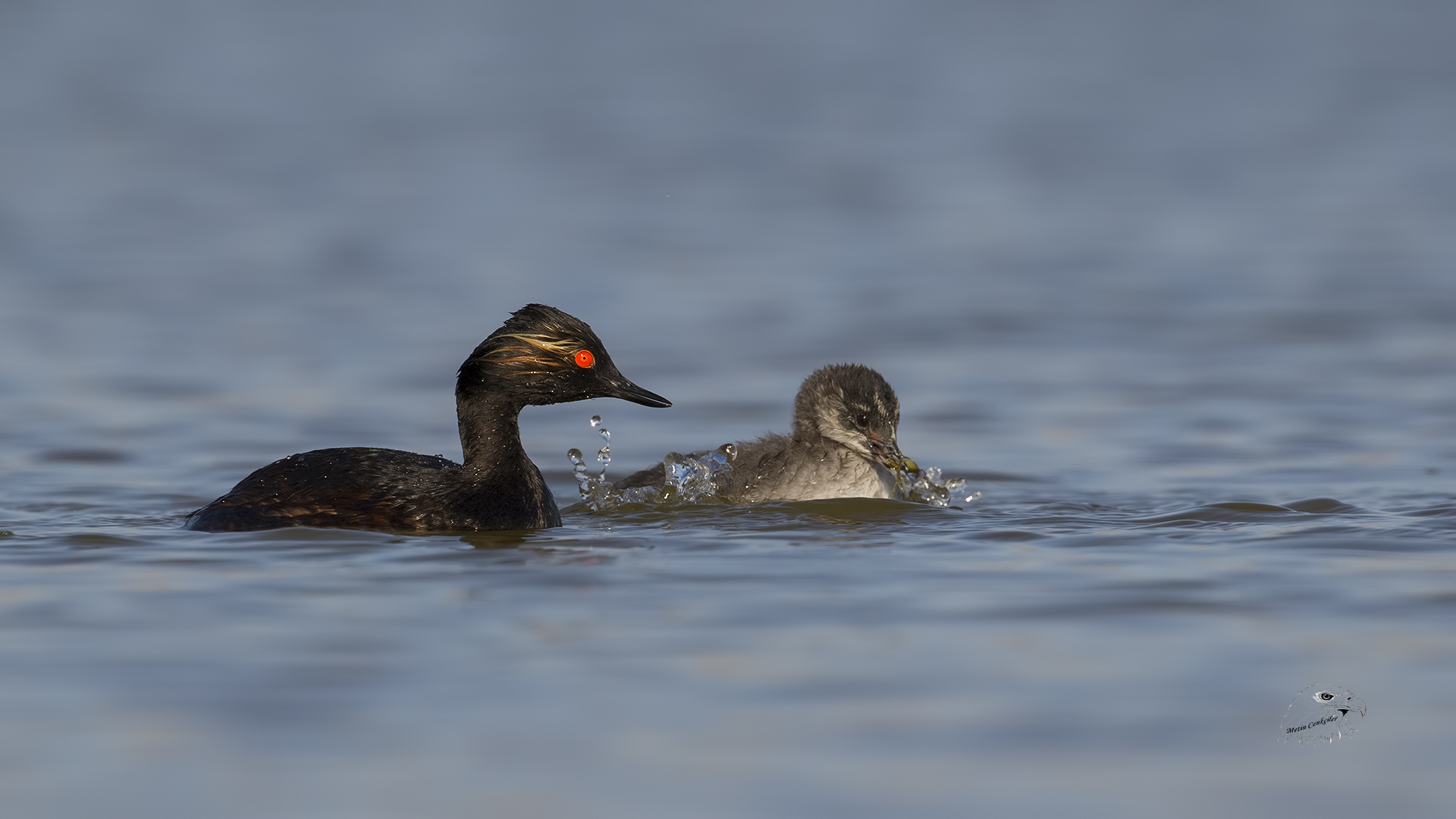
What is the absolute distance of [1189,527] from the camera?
9477mm

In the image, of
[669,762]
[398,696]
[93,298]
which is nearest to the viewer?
[669,762]

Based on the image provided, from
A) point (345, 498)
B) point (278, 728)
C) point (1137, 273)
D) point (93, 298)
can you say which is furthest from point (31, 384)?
point (1137, 273)

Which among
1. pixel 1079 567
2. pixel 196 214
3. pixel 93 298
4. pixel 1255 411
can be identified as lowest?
pixel 1079 567

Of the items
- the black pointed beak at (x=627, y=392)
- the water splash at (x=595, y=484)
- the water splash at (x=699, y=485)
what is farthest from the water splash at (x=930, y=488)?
the water splash at (x=595, y=484)

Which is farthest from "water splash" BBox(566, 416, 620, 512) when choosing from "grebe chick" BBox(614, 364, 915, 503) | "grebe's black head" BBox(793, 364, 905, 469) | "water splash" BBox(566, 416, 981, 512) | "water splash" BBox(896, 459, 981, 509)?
"water splash" BBox(896, 459, 981, 509)

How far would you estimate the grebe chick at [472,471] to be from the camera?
925cm

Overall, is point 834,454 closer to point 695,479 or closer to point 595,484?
point 695,479

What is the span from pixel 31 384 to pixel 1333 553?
9.42 m

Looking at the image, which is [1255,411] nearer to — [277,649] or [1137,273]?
[1137,273]

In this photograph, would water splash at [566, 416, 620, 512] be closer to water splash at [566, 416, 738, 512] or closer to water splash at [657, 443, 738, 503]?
water splash at [566, 416, 738, 512]

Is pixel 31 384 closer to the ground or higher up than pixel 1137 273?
closer to the ground

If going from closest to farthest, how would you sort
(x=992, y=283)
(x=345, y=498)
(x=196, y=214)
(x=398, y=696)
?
(x=398, y=696)
(x=345, y=498)
(x=992, y=283)
(x=196, y=214)

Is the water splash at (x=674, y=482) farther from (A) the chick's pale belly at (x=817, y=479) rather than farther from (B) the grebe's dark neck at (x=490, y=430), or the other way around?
(B) the grebe's dark neck at (x=490, y=430)

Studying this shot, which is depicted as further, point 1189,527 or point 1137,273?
point 1137,273
